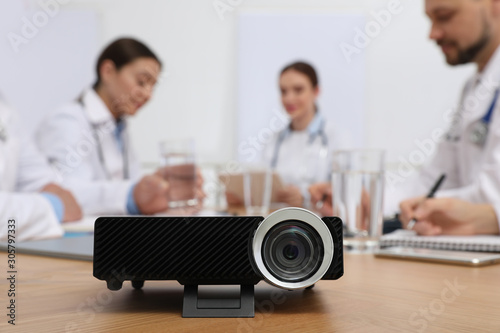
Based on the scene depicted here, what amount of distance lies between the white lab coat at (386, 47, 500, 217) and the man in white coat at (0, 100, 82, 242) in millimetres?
677

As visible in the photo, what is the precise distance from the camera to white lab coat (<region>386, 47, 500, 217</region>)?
976 mm

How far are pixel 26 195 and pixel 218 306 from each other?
54 centimetres

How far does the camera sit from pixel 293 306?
323mm

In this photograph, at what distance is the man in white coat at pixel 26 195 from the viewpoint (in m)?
0.68

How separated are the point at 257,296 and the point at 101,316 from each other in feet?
0.33

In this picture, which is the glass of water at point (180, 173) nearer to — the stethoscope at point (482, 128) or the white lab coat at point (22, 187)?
the white lab coat at point (22, 187)

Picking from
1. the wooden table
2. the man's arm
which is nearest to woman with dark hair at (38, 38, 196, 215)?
the man's arm

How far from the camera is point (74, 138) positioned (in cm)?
172

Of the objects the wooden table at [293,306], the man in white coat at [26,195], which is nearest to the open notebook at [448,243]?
the wooden table at [293,306]

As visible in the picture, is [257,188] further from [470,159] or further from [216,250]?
[216,250]

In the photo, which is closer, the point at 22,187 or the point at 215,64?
the point at 22,187

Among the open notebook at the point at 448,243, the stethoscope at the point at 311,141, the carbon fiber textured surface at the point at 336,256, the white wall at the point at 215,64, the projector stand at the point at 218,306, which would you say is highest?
the white wall at the point at 215,64

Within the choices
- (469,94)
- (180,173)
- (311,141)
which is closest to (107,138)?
(180,173)

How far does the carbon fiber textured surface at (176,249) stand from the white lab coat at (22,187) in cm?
42
